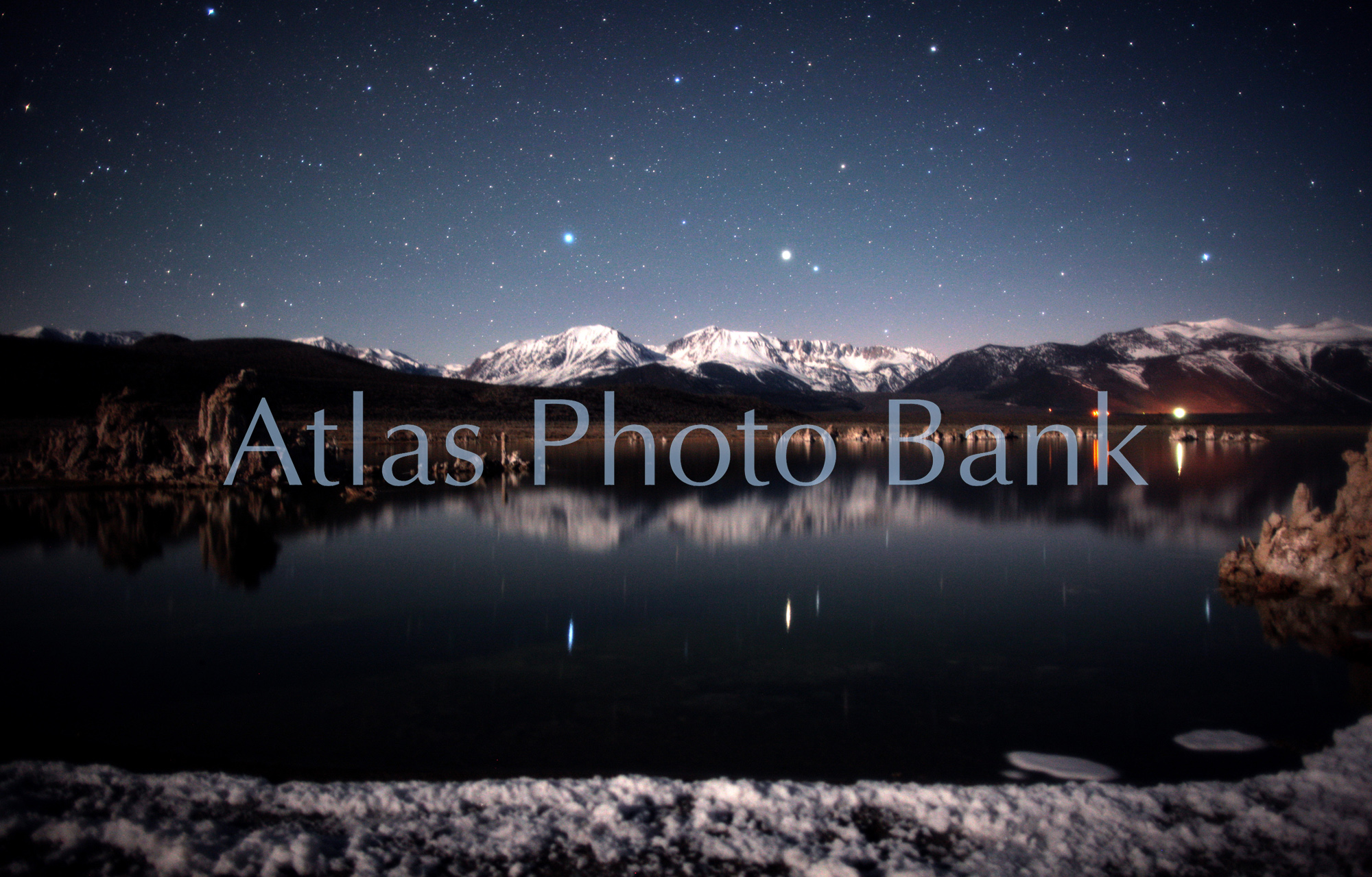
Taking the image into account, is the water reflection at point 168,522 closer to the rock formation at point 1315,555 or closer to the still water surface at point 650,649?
the still water surface at point 650,649

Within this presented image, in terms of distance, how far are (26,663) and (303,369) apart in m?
120

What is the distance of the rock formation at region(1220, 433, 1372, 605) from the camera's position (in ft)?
32.9

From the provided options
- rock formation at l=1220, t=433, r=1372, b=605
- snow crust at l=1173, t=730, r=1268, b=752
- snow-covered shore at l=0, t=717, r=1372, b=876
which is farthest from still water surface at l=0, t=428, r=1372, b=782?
rock formation at l=1220, t=433, r=1372, b=605

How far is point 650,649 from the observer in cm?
823

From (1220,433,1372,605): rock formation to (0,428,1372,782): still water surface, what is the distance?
2.42 feet

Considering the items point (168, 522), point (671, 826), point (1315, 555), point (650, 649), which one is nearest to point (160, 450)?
point (168, 522)

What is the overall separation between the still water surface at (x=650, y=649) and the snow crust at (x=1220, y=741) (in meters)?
0.14

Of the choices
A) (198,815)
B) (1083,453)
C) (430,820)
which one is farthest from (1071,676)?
(1083,453)

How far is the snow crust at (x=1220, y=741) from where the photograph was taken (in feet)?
18.9

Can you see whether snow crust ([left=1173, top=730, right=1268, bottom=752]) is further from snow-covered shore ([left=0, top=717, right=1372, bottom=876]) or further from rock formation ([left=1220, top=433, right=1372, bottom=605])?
rock formation ([left=1220, top=433, right=1372, bottom=605])

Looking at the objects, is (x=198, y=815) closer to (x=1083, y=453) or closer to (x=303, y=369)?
(x=1083, y=453)

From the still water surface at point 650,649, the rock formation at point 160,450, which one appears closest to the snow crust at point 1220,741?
the still water surface at point 650,649

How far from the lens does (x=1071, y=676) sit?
24.2ft

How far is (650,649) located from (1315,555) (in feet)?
29.8
